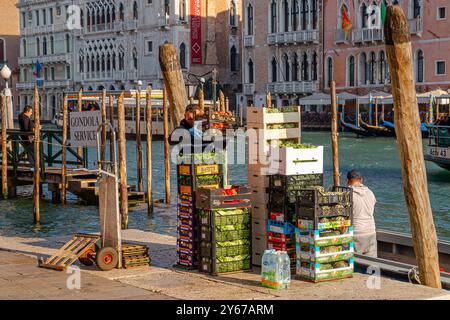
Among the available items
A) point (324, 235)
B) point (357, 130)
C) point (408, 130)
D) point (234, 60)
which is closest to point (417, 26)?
point (357, 130)

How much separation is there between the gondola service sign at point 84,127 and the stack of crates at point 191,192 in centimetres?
481

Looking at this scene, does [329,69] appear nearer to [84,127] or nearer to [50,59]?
[50,59]

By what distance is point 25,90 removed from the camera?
59688mm

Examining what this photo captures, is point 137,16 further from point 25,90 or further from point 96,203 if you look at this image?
point 96,203

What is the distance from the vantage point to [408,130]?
719 centimetres

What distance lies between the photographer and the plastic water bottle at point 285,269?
6398 millimetres

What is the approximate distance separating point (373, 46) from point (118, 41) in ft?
56.9

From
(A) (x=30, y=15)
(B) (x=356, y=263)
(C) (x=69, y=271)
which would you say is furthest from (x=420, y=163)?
(A) (x=30, y=15)

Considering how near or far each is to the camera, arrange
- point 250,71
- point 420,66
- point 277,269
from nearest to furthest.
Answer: point 277,269, point 420,66, point 250,71

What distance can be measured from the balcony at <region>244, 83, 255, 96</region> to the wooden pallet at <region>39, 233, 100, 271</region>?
3577 cm

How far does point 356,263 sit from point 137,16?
4236 centimetres

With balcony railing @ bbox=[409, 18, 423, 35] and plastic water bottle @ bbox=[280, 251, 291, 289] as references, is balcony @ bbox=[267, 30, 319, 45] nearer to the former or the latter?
balcony railing @ bbox=[409, 18, 423, 35]

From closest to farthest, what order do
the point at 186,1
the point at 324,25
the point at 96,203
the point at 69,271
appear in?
1. the point at 69,271
2. the point at 96,203
3. the point at 324,25
4. the point at 186,1

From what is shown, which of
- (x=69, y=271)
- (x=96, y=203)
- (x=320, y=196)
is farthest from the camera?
(x=96, y=203)
